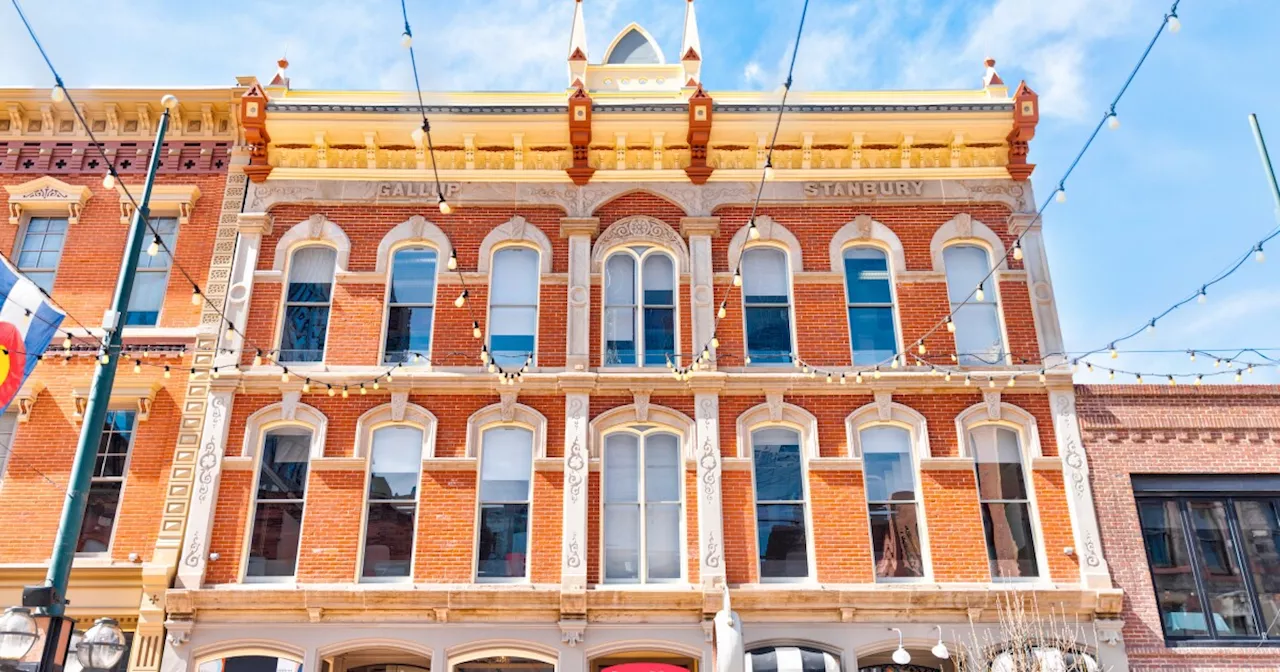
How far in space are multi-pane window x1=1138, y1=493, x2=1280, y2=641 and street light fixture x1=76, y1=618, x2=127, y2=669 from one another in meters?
12.8

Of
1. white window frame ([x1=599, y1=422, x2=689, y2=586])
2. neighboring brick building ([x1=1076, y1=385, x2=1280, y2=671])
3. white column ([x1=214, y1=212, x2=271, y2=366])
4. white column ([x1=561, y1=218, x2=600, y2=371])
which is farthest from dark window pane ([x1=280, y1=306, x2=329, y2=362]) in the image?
neighboring brick building ([x1=1076, y1=385, x2=1280, y2=671])

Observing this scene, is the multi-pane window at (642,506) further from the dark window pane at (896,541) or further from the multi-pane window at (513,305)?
the dark window pane at (896,541)

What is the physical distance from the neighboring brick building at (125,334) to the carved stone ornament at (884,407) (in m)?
10.0

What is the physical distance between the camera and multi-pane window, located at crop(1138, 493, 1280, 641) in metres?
12.9

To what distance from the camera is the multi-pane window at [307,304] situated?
14.6 m

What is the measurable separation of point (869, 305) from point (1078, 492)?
4.04 m

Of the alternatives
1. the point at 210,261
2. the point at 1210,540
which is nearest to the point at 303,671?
the point at 210,261

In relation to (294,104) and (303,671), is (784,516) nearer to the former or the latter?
(303,671)

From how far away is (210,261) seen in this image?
50.1 feet

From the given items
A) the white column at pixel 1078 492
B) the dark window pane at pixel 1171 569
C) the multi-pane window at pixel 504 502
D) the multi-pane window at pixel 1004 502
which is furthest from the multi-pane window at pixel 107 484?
the dark window pane at pixel 1171 569

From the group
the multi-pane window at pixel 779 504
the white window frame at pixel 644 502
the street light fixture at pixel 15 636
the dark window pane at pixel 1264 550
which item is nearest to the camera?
the street light fixture at pixel 15 636

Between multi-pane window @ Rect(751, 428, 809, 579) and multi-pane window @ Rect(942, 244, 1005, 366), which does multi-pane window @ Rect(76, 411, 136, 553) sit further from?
multi-pane window @ Rect(942, 244, 1005, 366)

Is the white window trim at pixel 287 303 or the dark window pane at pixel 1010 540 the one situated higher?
the white window trim at pixel 287 303

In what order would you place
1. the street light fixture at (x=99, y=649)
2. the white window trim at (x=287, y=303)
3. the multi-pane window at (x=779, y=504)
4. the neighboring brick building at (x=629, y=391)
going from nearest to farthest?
the street light fixture at (x=99, y=649) → the neighboring brick building at (x=629, y=391) → the multi-pane window at (x=779, y=504) → the white window trim at (x=287, y=303)
